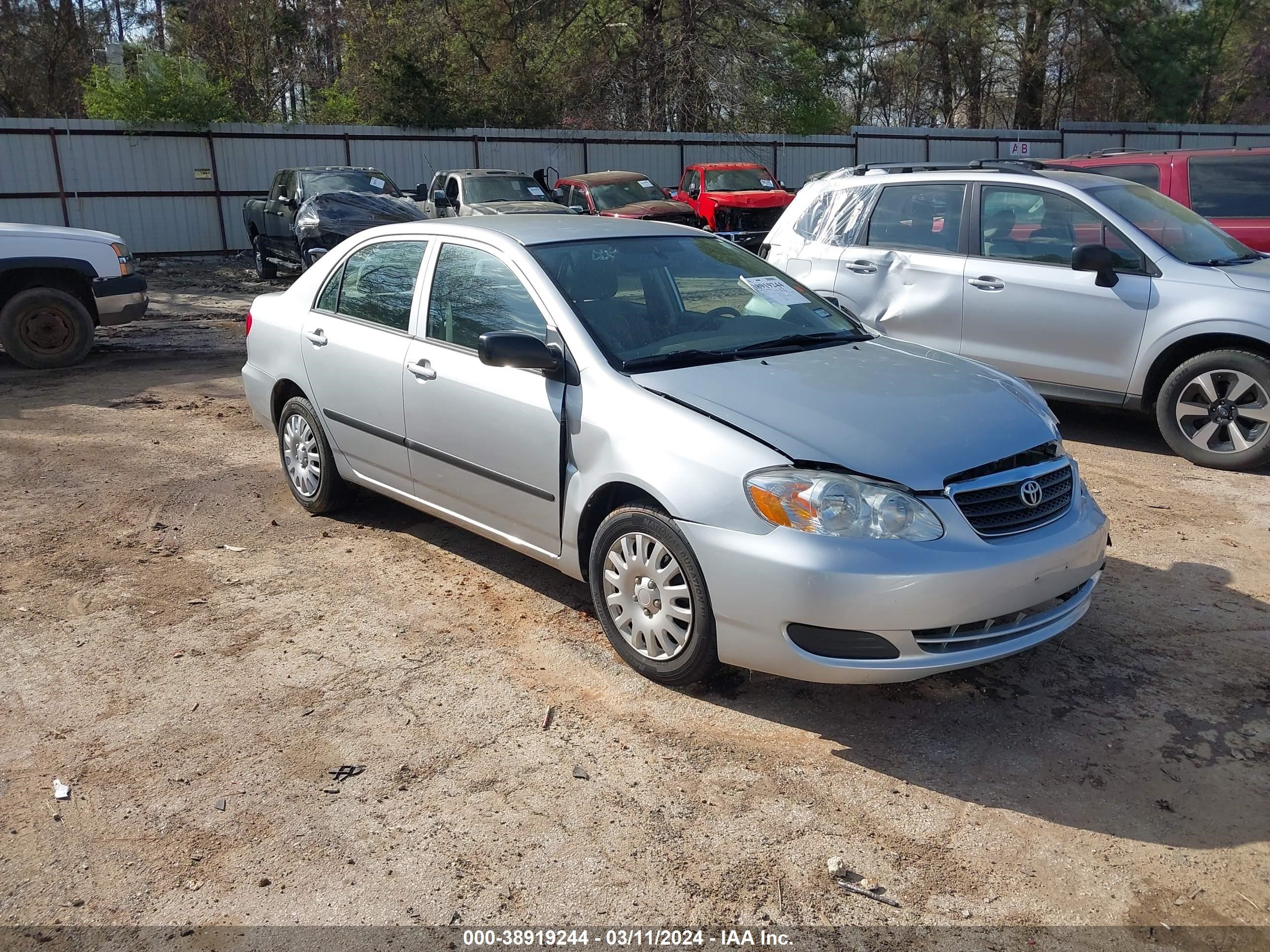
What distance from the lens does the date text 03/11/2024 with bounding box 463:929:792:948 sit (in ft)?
8.92

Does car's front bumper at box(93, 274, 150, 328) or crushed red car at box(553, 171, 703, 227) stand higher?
crushed red car at box(553, 171, 703, 227)

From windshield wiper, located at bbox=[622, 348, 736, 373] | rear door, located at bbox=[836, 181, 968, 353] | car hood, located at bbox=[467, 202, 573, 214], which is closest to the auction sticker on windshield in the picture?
windshield wiper, located at bbox=[622, 348, 736, 373]

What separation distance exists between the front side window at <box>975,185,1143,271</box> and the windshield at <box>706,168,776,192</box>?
12.9 meters

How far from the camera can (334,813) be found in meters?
3.28

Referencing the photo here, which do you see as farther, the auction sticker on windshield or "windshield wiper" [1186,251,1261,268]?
"windshield wiper" [1186,251,1261,268]

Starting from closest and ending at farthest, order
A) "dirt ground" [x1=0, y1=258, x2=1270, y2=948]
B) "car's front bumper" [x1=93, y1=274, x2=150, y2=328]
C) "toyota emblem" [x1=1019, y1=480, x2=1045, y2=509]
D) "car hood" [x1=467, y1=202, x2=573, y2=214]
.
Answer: "dirt ground" [x1=0, y1=258, x2=1270, y2=948]
"toyota emblem" [x1=1019, y1=480, x2=1045, y2=509]
"car's front bumper" [x1=93, y1=274, x2=150, y2=328]
"car hood" [x1=467, y1=202, x2=573, y2=214]

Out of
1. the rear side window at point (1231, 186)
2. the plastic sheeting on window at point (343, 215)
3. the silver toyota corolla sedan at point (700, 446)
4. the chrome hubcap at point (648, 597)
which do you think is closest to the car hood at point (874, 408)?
the silver toyota corolla sedan at point (700, 446)

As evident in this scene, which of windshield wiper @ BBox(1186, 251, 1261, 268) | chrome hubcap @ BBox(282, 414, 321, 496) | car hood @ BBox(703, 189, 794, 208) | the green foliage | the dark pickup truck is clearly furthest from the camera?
the green foliage

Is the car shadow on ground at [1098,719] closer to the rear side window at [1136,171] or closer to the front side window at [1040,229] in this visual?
the front side window at [1040,229]

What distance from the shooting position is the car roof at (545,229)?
15.8ft

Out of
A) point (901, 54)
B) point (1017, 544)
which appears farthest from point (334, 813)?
point (901, 54)

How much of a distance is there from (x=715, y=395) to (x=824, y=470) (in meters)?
0.59

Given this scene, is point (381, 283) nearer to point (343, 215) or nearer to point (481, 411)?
point (481, 411)

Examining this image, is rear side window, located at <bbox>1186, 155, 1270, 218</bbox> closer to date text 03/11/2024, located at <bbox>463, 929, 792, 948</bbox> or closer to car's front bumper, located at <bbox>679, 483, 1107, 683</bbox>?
car's front bumper, located at <bbox>679, 483, 1107, 683</bbox>
